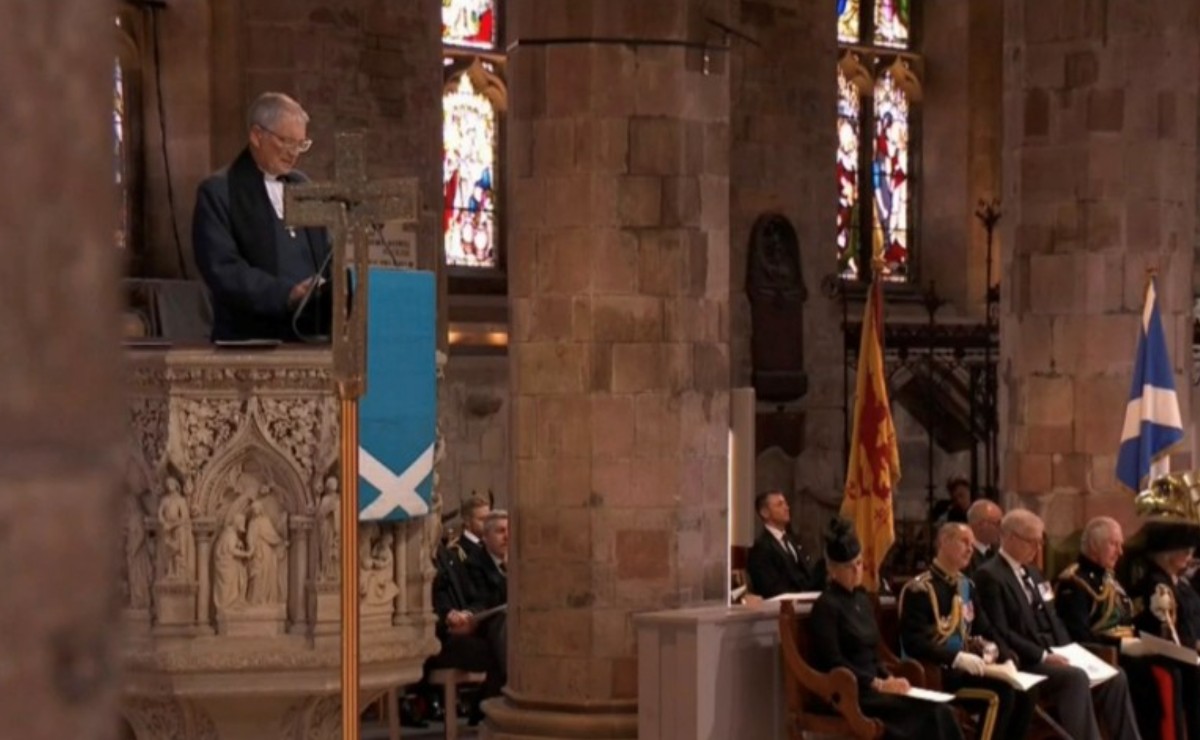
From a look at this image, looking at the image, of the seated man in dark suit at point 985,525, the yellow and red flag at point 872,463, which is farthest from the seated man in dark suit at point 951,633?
the seated man in dark suit at point 985,525

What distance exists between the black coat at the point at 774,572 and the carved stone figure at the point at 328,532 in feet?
25.0

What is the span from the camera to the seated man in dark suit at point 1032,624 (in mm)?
10688

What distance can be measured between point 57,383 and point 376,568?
4253 mm

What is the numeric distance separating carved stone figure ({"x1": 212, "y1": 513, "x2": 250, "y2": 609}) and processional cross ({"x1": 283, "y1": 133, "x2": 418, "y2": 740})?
12.2 inches

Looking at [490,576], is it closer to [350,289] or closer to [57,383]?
[350,289]

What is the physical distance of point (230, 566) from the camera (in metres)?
4.98

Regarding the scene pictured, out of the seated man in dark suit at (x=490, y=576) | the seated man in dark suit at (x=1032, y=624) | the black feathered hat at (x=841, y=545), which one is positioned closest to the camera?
the black feathered hat at (x=841, y=545)

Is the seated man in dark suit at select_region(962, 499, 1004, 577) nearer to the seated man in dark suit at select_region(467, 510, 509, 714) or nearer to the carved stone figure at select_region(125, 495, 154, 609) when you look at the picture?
the seated man in dark suit at select_region(467, 510, 509, 714)

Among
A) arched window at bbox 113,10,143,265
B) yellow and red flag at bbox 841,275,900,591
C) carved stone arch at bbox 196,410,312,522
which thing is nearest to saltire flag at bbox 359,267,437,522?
carved stone arch at bbox 196,410,312,522

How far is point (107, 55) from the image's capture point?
91 centimetres

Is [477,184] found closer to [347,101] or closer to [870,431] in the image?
[347,101]

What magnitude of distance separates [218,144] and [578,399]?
4.31m

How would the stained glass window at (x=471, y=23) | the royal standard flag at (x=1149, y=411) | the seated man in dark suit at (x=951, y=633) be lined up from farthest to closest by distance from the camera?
the stained glass window at (x=471, y=23) → the royal standard flag at (x=1149, y=411) → the seated man in dark suit at (x=951, y=633)

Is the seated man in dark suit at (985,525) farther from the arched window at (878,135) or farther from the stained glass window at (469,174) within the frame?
the arched window at (878,135)
